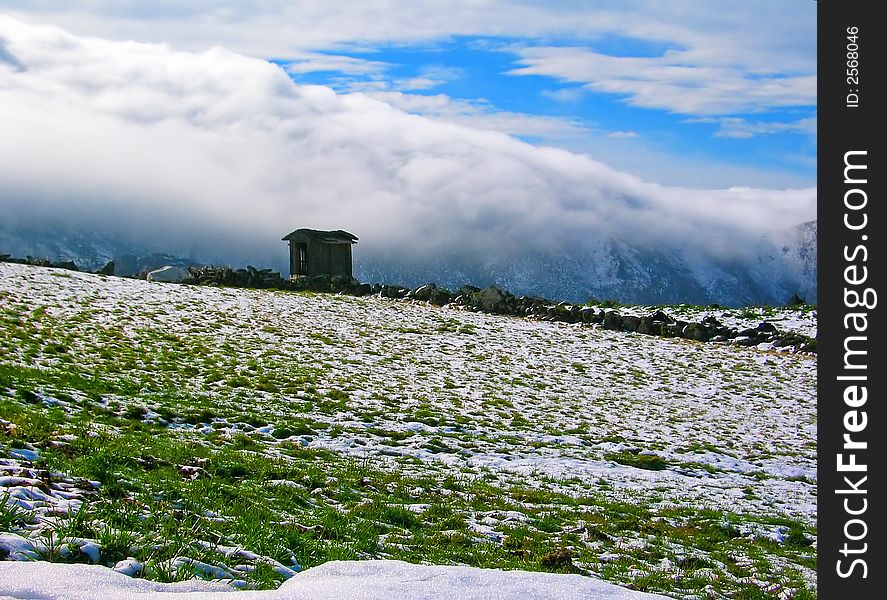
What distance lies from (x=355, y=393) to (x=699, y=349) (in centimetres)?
1702

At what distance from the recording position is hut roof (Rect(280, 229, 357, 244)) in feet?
173

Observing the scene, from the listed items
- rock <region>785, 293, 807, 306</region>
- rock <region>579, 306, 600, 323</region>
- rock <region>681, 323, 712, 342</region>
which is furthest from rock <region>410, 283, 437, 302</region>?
rock <region>785, 293, 807, 306</region>

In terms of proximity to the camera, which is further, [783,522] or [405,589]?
[783,522]

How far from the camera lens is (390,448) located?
15.9 m

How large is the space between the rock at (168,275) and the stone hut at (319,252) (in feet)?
23.4

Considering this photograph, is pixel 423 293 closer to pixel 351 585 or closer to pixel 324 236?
pixel 324 236

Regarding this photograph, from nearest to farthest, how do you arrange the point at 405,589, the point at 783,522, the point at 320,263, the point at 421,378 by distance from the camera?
1. the point at 405,589
2. the point at 783,522
3. the point at 421,378
4. the point at 320,263

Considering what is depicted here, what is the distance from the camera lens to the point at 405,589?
21.4ft

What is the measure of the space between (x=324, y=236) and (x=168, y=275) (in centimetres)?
1053

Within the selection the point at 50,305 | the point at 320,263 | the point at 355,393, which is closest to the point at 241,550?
the point at 355,393

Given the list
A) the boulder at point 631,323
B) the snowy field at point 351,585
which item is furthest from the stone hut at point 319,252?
the snowy field at point 351,585

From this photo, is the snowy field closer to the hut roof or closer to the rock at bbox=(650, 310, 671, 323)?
the rock at bbox=(650, 310, 671, 323)

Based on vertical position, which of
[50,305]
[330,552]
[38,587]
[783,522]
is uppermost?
[50,305]

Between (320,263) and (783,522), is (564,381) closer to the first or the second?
(783,522)
